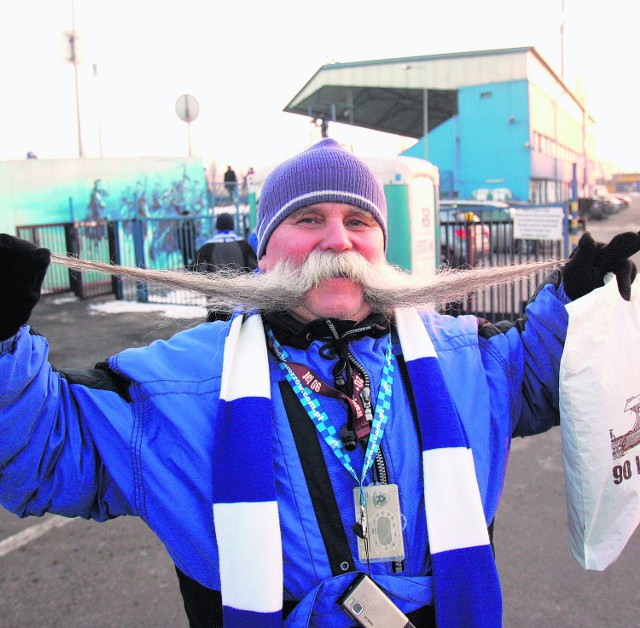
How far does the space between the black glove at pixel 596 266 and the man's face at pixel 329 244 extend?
1.76ft

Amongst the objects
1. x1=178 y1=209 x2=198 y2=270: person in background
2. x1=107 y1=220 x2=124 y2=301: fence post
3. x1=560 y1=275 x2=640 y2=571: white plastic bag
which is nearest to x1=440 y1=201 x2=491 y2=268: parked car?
x1=178 y1=209 x2=198 y2=270: person in background

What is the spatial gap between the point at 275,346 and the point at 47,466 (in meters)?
0.60

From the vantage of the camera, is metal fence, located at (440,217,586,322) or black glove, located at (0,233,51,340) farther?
metal fence, located at (440,217,586,322)

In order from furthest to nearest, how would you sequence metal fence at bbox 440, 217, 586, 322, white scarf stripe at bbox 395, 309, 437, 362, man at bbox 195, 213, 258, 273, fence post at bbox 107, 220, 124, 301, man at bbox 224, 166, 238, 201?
man at bbox 224, 166, 238, 201, fence post at bbox 107, 220, 124, 301, metal fence at bbox 440, 217, 586, 322, man at bbox 195, 213, 258, 273, white scarf stripe at bbox 395, 309, 437, 362

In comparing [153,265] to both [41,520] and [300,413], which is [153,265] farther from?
[300,413]

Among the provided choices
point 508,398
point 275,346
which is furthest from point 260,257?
point 508,398

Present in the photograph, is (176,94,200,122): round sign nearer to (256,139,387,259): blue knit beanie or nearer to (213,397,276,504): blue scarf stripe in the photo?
(256,139,387,259): blue knit beanie

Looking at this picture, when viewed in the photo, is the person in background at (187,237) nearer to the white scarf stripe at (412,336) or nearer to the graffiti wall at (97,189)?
the graffiti wall at (97,189)

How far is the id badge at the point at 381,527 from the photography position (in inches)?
54.0

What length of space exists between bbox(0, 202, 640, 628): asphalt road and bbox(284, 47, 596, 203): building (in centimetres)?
2587

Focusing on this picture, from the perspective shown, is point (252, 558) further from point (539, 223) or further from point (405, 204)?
point (539, 223)

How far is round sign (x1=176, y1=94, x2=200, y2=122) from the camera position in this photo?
12.0 metres

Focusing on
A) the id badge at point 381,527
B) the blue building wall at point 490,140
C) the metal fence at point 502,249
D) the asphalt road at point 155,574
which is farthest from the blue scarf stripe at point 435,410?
the blue building wall at point 490,140

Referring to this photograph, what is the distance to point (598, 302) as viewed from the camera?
1.59 metres
